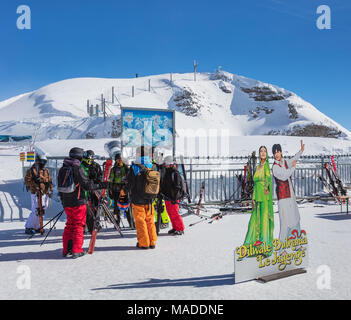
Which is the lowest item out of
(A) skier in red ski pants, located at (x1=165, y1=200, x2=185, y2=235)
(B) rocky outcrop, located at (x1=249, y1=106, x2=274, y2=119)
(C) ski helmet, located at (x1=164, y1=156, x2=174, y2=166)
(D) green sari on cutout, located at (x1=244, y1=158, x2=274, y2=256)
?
(A) skier in red ski pants, located at (x1=165, y1=200, x2=185, y2=235)

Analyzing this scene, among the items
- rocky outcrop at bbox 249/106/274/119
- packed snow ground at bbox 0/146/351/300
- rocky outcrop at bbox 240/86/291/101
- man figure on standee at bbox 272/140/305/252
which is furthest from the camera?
rocky outcrop at bbox 240/86/291/101

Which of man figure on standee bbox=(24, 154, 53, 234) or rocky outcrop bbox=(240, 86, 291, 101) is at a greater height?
rocky outcrop bbox=(240, 86, 291, 101)

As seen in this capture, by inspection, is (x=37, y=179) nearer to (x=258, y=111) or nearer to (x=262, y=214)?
(x=262, y=214)

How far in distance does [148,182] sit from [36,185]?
276cm

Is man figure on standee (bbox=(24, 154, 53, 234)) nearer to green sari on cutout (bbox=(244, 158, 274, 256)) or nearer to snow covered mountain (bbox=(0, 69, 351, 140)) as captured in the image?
green sari on cutout (bbox=(244, 158, 274, 256))

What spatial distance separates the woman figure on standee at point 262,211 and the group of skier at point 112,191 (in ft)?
7.29

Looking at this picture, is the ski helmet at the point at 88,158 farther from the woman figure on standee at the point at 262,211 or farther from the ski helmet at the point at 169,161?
the woman figure on standee at the point at 262,211

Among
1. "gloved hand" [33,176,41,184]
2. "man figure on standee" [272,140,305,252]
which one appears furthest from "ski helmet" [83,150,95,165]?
"man figure on standee" [272,140,305,252]

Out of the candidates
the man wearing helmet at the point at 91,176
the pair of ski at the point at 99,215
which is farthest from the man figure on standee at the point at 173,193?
the man wearing helmet at the point at 91,176

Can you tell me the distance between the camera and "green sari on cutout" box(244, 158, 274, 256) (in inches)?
160

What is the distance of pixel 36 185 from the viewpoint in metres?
6.74

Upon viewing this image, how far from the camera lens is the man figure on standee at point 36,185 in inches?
265

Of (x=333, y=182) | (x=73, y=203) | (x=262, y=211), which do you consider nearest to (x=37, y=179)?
(x=73, y=203)
